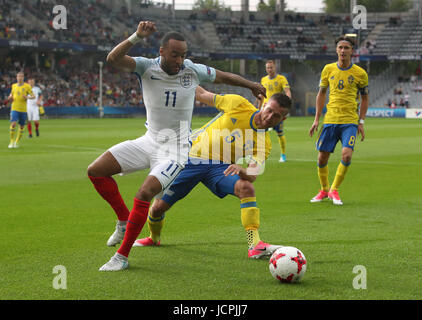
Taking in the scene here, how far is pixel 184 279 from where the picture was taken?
514cm

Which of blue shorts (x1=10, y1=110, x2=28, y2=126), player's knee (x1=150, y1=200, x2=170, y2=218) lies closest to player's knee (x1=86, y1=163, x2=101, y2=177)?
player's knee (x1=150, y1=200, x2=170, y2=218)

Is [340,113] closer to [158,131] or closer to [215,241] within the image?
[215,241]

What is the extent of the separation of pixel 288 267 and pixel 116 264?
1.50m

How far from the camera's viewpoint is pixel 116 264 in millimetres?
5383

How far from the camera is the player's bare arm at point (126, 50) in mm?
5316

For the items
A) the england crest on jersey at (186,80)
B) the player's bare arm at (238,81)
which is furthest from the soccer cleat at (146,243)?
the player's bare arm at (238,81)

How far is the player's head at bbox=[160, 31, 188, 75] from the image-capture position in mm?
5629

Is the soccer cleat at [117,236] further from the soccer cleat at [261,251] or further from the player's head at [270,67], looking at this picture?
the player's head at [270,67]

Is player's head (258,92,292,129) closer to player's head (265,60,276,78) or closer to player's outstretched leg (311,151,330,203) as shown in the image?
player's outstretched leg (311,151,330,203)

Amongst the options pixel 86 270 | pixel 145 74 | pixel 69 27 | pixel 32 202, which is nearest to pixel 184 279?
pixel 86 270

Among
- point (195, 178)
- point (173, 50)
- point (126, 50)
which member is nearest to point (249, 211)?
point (195, 178)

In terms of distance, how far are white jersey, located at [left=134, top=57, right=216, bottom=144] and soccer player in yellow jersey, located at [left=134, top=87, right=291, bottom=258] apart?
0.84ft

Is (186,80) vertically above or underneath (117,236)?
above

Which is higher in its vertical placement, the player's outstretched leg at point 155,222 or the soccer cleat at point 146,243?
the player's outstretched leg at point 155,222
